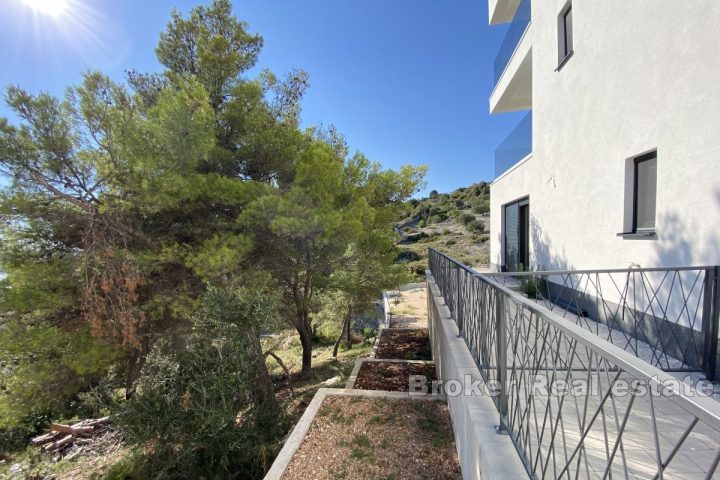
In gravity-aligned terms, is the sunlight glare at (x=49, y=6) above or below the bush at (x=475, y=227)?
above

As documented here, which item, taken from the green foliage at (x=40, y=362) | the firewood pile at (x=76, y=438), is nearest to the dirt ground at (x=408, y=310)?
the green foliage at (x=40, y=362)

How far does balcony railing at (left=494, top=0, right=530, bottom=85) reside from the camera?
25.7 feet

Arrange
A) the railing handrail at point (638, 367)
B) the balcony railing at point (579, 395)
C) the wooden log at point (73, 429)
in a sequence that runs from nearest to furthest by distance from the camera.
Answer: the railing handrail at point (638, 367) → the balcony railing at point (579, 395) → the wooden log at point (73, 429)

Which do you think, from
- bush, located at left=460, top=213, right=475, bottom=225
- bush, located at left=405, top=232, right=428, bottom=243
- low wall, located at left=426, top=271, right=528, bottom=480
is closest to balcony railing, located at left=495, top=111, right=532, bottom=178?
low wall, located at left=426, top=271, right=528, bottom=480

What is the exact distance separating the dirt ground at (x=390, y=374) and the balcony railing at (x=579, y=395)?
224cm

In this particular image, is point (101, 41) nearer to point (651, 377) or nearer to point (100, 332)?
point (100, 332)

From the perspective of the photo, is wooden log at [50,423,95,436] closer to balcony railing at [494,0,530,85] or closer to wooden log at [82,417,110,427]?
wooden log at [82,417,110,427]

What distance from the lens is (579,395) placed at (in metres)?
2.35

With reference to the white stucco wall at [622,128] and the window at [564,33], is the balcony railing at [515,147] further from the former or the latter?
the window at [564,33]

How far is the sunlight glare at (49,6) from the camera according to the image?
4.82m

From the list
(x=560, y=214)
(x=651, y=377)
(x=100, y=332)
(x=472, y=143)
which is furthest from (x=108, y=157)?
(x=472, y=143)

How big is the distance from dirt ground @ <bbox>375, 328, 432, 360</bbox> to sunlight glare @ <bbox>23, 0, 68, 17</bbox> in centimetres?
837

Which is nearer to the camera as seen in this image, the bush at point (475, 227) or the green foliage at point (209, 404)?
the green foliage at point (209, 404)

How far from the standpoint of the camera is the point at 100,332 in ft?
15.5
